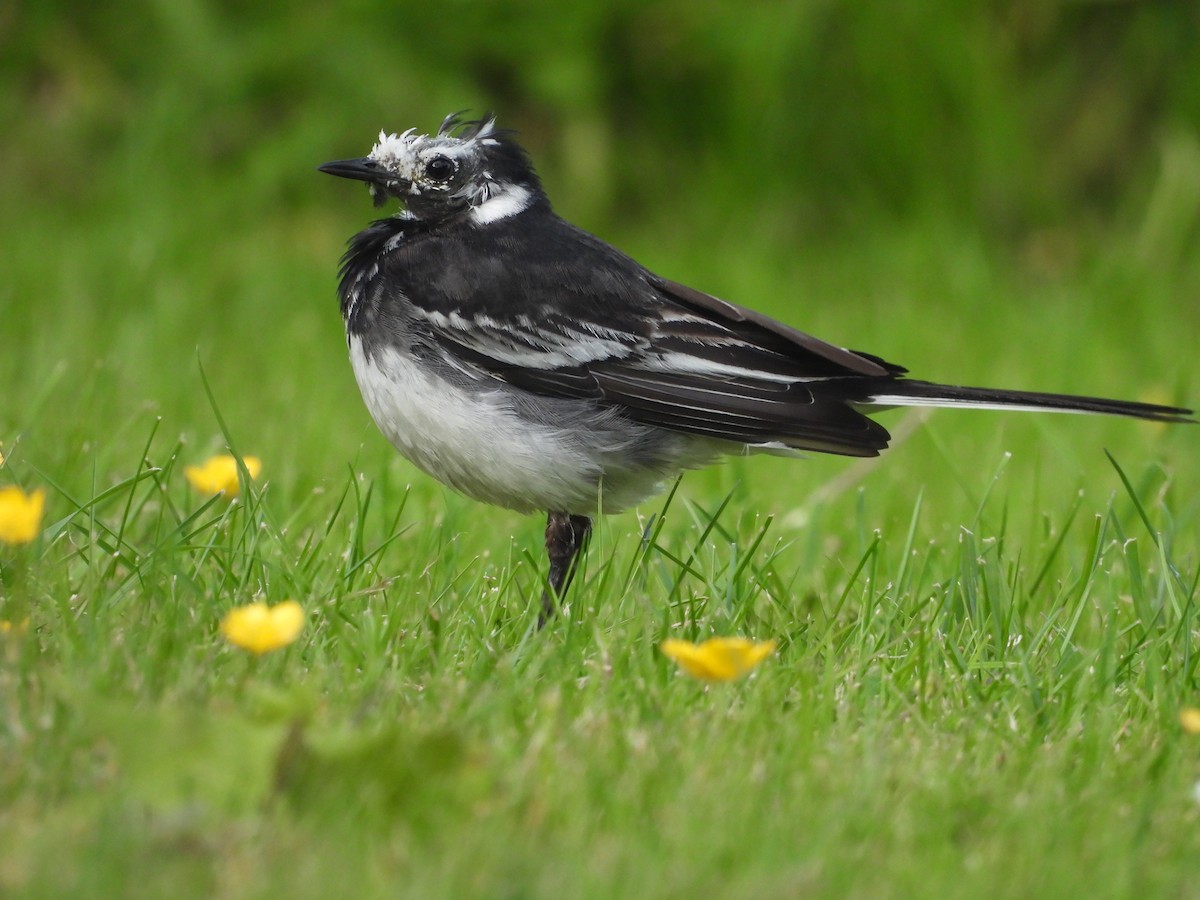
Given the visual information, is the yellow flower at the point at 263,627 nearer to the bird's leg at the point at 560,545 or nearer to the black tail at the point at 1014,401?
the bird's leg at the point at 560,545

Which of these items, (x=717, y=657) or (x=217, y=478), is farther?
(x=217, y=478)

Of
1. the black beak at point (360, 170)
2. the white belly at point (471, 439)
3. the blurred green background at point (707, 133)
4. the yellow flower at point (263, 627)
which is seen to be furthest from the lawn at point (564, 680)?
the blurred green background at point (707, 133)

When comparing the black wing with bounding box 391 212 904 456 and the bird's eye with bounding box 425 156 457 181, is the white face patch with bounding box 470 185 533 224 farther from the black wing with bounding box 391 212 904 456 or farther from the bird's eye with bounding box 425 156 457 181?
the black wing with bounding box 391 212 904 456

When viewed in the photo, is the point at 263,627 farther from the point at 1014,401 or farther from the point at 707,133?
the point at 707,133

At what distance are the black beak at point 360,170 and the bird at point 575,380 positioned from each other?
0.87 ft

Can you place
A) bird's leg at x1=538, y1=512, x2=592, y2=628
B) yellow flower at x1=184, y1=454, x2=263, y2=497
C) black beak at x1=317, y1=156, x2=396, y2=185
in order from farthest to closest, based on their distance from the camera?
1. black beak at x1=317, y1=156, x2=396, y2=185
2. bird's leg at x1=538, y1=512, x2=592, y2=628
3. yellow flower at x1=184, y1=454, x2=263, y2=497

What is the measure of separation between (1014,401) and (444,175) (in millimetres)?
1792

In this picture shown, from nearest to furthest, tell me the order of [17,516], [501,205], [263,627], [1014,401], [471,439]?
[263,627] < [17,516] < [1014,401] < [471,439] < [501,205]

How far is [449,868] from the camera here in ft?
7.38

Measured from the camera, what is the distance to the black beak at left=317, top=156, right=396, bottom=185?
443 cm

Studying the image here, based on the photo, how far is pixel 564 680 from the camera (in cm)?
312

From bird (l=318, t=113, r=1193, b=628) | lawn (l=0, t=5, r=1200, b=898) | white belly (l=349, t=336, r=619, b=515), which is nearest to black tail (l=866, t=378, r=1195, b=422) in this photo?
bird (l=318, t=113, r=1193, b=628)

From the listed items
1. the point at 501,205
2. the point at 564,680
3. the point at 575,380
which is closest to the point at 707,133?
the point at 501,205

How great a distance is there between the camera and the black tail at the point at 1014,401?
12.4ft
